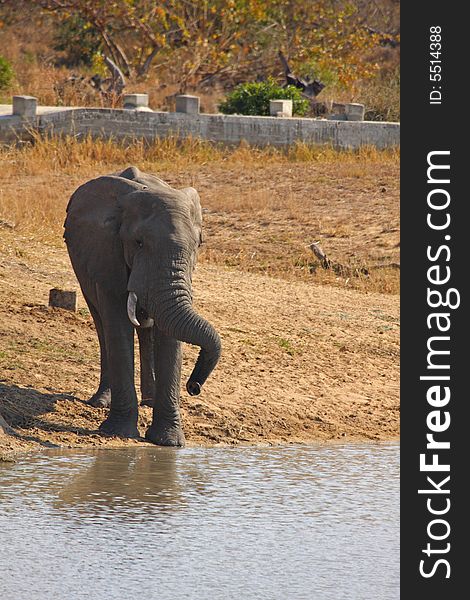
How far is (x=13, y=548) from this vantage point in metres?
7.00

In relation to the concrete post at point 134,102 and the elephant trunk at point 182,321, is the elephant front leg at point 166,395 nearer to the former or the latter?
the elephant trunk at point 182,321

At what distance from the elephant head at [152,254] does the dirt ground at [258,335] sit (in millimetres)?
977

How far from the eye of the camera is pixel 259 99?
82.1 ft

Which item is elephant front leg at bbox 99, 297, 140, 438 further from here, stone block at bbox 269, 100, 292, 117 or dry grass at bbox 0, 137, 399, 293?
stone block at bbox 269, 100, 292, 117

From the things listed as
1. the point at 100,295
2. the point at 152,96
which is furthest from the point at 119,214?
the point at 152,96

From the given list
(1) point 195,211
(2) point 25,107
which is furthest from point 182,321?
(2) point 25,107

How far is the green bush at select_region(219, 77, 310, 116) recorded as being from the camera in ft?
81.9

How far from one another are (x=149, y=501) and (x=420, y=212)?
225 cm

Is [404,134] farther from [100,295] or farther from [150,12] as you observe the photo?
[150,12]

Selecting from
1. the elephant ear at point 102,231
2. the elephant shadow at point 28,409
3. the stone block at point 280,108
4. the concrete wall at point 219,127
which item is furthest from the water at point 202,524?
the stone block at point 280,108

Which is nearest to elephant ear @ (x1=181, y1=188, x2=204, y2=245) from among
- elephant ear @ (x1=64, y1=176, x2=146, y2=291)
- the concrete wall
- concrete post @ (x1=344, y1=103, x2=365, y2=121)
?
elephant ear @ (x1=64, y1=176, x2=146, y2=291)

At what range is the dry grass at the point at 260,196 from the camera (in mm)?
15867

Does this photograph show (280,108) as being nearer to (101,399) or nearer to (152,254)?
(101,399)

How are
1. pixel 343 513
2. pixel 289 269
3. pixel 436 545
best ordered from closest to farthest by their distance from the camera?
1. pixel 436 545
2. pixel 343 513
3. pixel 289 269
